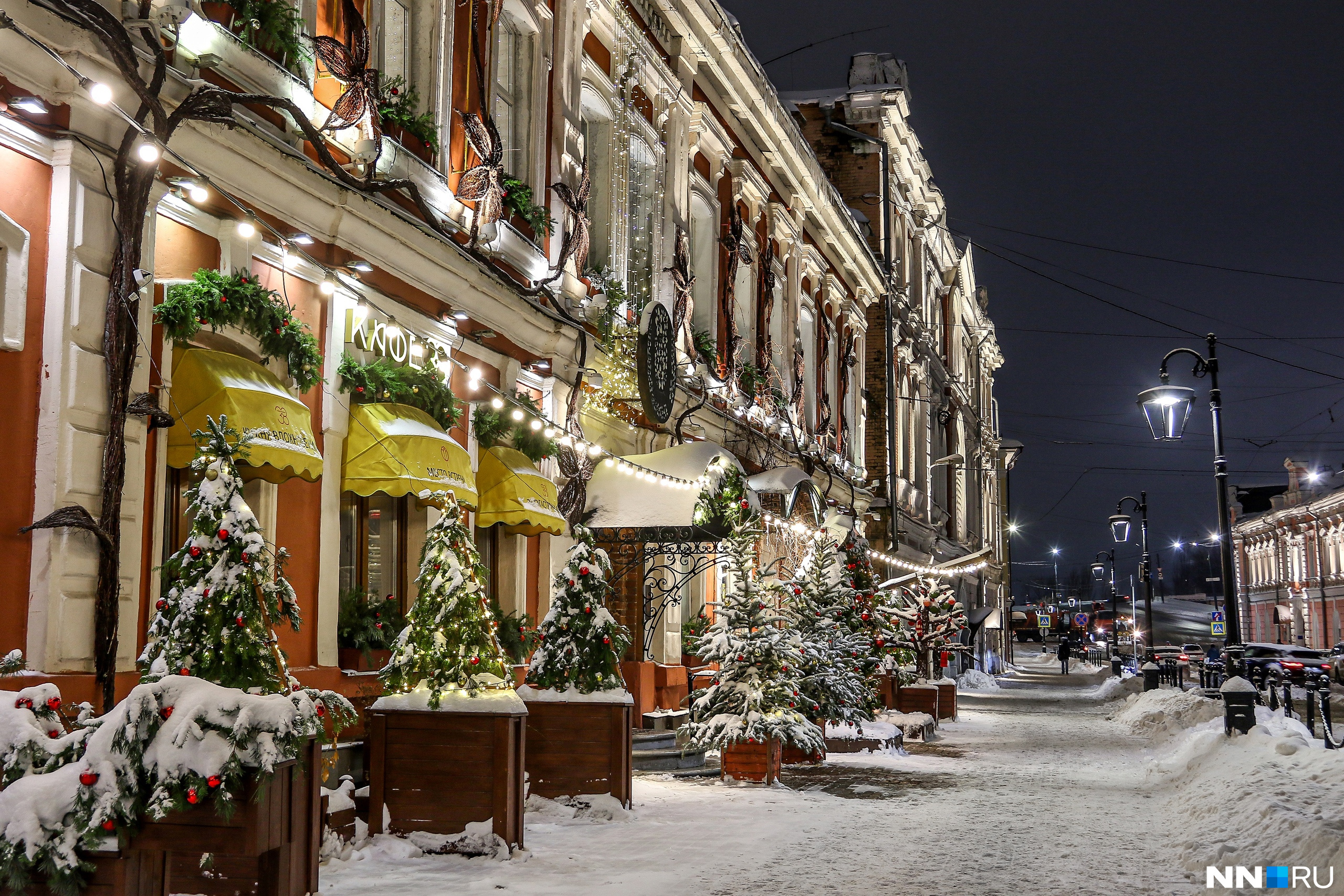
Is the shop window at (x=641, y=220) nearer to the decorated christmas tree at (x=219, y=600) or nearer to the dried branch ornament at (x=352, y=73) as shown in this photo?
the dried branch ornament at (x=352, y=73)

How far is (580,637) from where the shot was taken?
11.5m

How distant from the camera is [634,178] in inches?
797

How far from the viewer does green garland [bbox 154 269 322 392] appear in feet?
30.3

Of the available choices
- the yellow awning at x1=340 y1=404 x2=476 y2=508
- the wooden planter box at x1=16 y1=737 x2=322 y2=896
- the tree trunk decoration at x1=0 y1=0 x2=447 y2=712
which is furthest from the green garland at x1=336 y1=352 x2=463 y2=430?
the wooden planter box at x1=16 y1=737 x2=322 y2=896

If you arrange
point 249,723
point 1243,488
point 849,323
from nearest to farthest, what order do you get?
1. point 249,723
2. point 849,323
3. point 1243,488

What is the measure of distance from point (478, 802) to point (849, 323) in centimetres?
2770

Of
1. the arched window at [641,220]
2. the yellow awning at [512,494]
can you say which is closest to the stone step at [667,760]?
the yellow awning at [512,494]

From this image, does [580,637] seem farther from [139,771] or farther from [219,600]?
[139,771]

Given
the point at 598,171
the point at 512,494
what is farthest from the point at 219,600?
the point at 598,171

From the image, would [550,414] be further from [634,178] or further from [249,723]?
[249,723]

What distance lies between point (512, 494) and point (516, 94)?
17.9 feet

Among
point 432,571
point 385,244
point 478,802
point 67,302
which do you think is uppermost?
point 385,244

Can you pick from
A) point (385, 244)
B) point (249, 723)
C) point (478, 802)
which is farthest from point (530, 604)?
point (249, 723)

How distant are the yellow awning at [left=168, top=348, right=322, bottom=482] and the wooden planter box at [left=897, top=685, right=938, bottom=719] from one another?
658 inches
